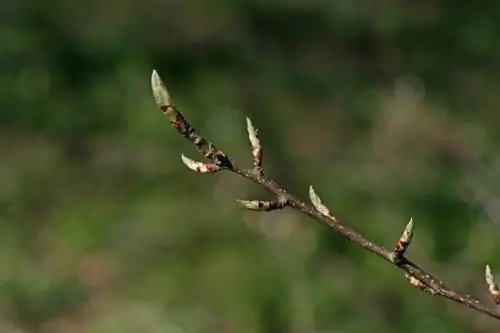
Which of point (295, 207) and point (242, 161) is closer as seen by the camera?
point (295, 207)

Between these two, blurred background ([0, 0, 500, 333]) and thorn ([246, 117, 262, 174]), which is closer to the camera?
thorn ([246, 117, 262, 174])

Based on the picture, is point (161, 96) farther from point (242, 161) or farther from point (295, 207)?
point (242, 161)

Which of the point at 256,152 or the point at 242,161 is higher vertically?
the point at 242,161

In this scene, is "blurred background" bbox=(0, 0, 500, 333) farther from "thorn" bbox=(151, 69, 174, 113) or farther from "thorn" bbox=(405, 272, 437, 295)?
"thorn" bbox=(151, 69, 174, 113)

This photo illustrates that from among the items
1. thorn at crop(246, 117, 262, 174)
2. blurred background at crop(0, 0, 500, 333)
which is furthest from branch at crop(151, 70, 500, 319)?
blurred background at crop(0, 0, 500, 333)

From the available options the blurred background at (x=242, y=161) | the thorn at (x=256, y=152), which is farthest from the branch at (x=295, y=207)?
the blurred background at (x=242, y=161)

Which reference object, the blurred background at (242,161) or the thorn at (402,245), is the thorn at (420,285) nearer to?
the thorn at (402,245)

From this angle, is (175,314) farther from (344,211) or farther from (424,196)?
(424,196)

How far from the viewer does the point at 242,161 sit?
13.0 ft

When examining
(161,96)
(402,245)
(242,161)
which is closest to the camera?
(161,96)

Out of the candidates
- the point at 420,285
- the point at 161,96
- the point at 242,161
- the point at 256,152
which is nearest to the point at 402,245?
the point at 420,285

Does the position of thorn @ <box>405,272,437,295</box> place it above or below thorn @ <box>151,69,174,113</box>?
below

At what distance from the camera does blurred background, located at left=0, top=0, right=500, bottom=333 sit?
308 cm

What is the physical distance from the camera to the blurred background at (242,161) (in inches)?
121
